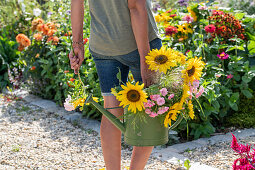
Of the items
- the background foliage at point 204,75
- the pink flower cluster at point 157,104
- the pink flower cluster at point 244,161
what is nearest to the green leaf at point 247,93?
the background foliage at point 204,75

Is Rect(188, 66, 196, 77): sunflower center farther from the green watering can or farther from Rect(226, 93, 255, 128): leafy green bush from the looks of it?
Rect(226, 93, 255, 128): leafy green bush

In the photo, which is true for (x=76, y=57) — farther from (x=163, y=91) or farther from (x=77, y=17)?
(x=163, y=91)

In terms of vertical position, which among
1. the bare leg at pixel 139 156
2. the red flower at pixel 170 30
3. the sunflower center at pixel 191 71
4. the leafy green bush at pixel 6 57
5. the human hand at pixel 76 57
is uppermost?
the human hand at pixel 76 57

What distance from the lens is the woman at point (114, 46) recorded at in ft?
5.62

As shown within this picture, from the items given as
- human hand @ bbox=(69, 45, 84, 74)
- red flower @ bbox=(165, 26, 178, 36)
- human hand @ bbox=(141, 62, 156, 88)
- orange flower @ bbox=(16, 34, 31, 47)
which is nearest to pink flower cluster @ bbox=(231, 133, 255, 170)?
human hand @ bbox=(141, 62, 156, 88)

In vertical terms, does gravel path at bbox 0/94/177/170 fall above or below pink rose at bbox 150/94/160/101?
below

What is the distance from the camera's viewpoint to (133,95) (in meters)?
1.59

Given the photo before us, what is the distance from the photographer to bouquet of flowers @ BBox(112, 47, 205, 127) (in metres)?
1.61

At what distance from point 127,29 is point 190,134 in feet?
4.86

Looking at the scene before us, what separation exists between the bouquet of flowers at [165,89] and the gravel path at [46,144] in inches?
36.4

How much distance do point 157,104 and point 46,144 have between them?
5.56 ft

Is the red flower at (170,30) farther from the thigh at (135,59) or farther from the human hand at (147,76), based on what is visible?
the human hand at (147,76)

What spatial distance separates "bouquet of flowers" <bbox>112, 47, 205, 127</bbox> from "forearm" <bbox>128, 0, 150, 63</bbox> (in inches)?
2.5

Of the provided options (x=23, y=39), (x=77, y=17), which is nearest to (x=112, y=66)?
(x=77, y=17)
